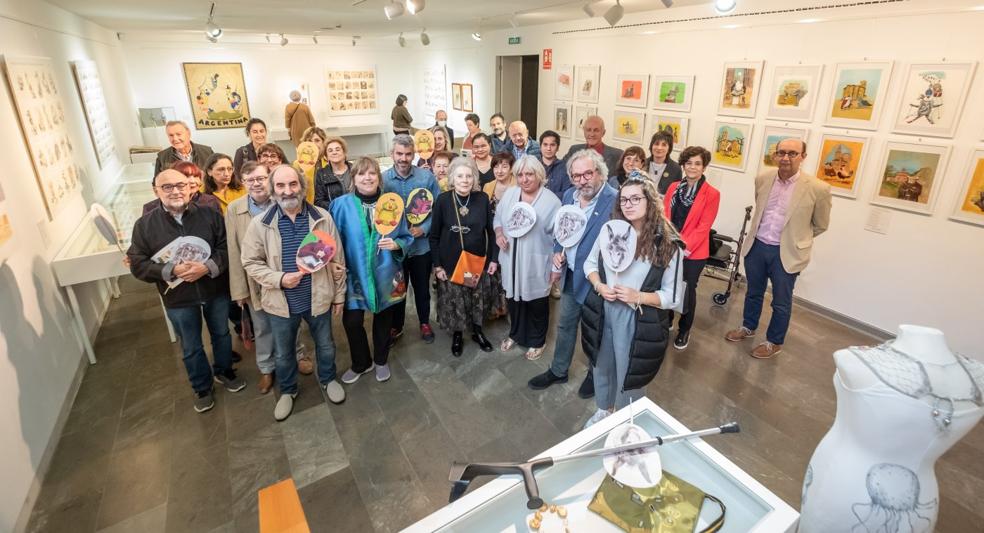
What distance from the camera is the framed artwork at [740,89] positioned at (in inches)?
189

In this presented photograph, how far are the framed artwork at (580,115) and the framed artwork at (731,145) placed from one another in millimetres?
2124

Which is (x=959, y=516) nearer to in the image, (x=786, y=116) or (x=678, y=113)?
(x=786, y=116)

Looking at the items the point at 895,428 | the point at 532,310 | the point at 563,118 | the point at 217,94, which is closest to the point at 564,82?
the point at 563,118

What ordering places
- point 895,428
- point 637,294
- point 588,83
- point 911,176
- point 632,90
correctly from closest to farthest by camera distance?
point 895,428, point 637,294, point 911,176, point 632,90, point 588,83

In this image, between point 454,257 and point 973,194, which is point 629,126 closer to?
point 973,194

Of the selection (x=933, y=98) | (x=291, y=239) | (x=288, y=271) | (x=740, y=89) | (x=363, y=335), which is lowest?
(x=363, y=335)

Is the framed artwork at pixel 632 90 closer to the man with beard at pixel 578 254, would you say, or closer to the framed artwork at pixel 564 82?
the framed artwork at pixel 564 82

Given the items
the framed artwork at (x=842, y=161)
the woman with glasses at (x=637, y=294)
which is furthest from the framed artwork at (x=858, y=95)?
the woman with glasses at (x=637, y=294)

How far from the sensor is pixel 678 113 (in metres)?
5.62

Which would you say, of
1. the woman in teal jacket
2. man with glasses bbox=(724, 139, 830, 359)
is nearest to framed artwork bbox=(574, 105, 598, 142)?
man with glasses bbox=(724, 139, 830, 359)

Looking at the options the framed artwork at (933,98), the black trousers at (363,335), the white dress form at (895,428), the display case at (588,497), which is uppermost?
the framed artwork at (933,98)

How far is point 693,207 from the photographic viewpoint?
347 centimetres

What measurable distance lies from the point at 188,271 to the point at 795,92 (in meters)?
5.34

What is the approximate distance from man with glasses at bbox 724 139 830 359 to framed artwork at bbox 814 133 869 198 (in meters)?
0.97
